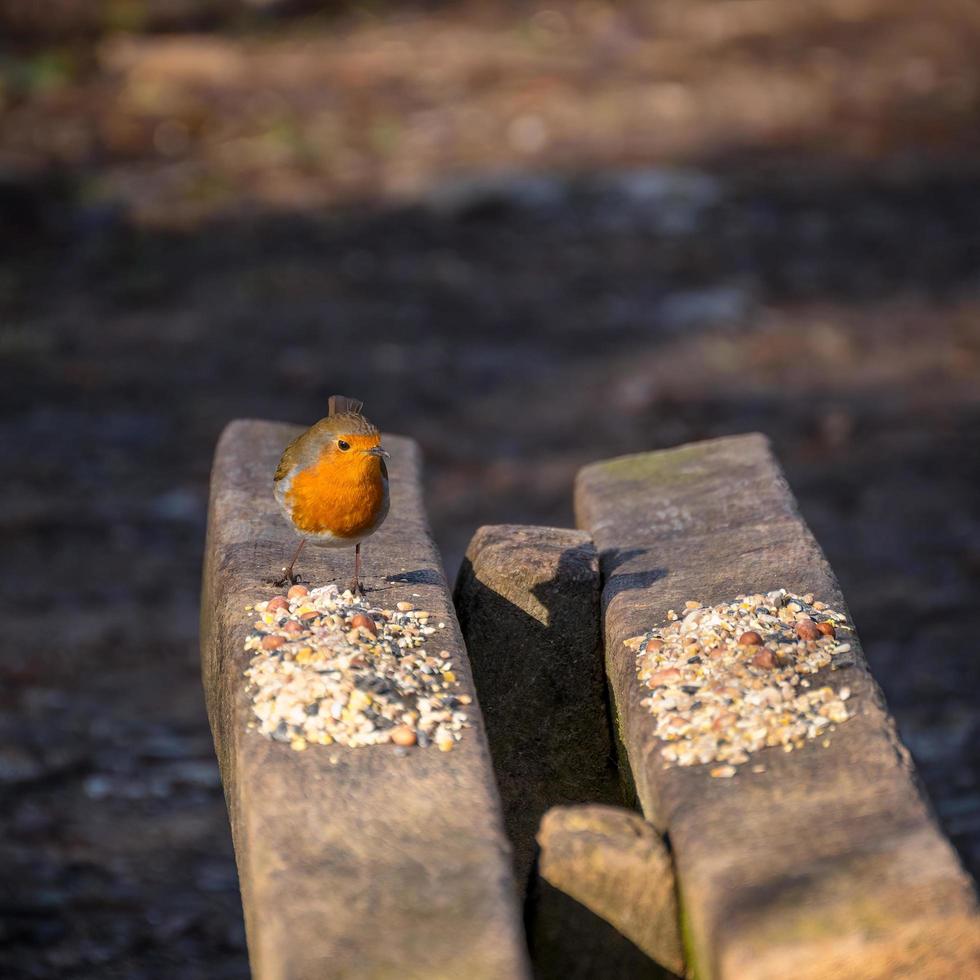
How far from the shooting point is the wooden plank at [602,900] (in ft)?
7.15

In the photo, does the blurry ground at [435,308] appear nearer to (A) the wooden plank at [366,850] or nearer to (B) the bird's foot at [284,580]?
(B) the bird's foot at [284,580]

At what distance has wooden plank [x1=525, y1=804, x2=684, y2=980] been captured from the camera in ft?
7.15

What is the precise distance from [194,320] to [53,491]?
1775 mm

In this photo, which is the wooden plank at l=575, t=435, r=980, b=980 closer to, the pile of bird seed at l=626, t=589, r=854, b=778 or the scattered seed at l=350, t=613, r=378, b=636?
the pile of bird seed at l=626, t=589, r=854, b=778

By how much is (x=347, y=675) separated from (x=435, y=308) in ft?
17.9

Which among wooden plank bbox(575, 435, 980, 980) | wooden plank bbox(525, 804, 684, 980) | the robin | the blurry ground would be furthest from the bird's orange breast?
the blurry ground

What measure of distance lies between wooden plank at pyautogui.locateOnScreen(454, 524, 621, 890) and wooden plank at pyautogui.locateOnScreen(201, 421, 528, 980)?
0.31m

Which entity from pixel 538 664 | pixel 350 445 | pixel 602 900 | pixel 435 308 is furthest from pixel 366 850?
pixel 435 308

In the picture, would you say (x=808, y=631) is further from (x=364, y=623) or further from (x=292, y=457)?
(x=292, y=457)

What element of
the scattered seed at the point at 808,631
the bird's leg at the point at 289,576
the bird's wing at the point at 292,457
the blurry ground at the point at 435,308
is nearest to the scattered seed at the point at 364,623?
the bird's leg at the point at 289,576

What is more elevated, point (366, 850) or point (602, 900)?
point (366, 850)

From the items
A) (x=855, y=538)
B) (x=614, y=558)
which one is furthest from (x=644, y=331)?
(x=614, y=558)

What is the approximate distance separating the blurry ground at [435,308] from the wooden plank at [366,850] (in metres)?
1.53

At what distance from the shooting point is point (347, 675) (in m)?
2.46
